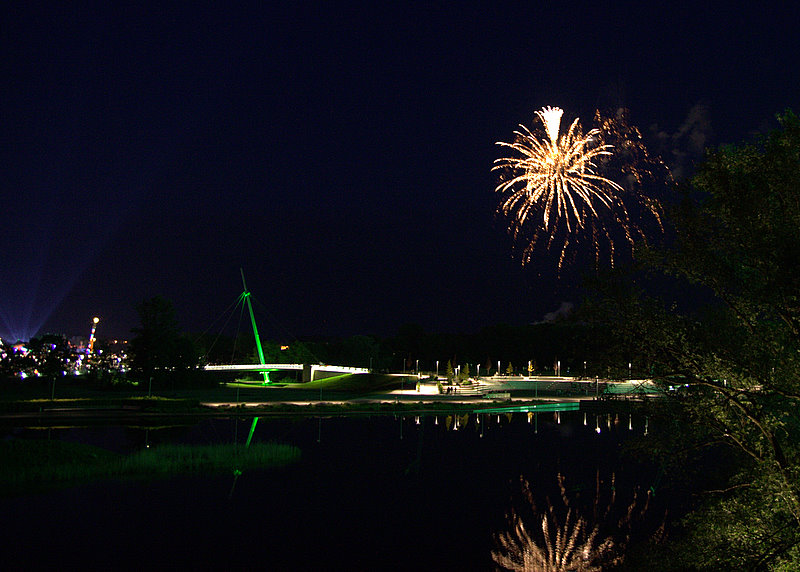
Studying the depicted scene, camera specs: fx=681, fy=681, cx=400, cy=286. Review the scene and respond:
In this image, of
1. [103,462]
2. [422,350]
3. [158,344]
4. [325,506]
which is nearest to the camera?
[325,506]

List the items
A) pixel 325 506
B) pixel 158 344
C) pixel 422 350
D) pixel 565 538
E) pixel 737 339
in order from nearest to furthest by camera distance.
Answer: pixel 737 339, pixel 565 538, pixel 325 506, pixel 158 344, pixel 422 350

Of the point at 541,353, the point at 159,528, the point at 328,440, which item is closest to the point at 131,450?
the point at 328,440

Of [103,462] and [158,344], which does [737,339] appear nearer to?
[103,462]

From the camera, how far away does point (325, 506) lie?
21.1 metres

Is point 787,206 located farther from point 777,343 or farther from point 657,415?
point 657,415

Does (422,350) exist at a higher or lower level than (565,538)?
higher

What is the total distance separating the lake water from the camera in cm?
1644

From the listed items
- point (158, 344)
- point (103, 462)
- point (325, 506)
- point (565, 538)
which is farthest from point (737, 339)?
point (158, 344)

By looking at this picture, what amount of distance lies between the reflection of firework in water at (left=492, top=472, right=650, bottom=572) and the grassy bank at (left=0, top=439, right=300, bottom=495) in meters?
11.4

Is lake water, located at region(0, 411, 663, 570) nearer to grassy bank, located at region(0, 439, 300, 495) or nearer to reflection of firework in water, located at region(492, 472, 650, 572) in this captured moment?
reflection of firework in water, located at region(492, 472, 650, 572)

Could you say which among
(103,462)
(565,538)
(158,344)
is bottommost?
(565,538)

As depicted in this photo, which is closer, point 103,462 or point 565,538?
point 565,538

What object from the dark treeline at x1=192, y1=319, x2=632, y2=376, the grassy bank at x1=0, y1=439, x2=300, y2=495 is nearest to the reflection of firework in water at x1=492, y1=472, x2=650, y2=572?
the grassy bank at x1=0, y1=439, x2=300, y2=495

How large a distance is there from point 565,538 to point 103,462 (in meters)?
16.7
